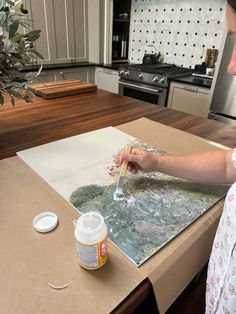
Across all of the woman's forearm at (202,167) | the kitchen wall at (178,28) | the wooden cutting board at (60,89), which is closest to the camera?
the woman's forearm at (202,167)

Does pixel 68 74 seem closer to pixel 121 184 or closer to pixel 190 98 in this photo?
pixel 190 98

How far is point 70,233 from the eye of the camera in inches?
18.0

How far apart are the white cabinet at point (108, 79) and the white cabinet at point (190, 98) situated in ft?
2.49

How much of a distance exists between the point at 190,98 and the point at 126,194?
1.64m

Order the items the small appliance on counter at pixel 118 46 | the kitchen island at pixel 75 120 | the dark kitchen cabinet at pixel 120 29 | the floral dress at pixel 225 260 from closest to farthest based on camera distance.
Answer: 1. the floral dress at pixel 225 260
2. the kitchen island at pixel 75 120
3. the dark kitchen cabinet at pixel 120 29
4. the small appliance on counter at pixel 118 46

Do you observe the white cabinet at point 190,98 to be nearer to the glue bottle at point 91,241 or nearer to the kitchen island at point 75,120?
the kitchen island at point 75,120

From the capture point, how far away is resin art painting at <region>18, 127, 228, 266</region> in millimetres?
453

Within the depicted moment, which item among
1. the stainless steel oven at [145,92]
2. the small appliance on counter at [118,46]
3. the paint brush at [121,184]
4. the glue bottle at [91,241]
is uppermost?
the small appliance on counter at [118,46]

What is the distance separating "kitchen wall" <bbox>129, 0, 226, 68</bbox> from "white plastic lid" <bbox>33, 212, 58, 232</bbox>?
2324mm

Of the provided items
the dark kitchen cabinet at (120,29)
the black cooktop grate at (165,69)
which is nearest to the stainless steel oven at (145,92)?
the black cooktop grate at (165,69)

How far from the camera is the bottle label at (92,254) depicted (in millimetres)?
364

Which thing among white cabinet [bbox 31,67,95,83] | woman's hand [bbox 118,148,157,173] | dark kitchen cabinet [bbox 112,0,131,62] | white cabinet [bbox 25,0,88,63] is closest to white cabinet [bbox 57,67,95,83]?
white cabinet [bbox 31,67,95,83]

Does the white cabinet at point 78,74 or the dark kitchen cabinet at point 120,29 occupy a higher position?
the dark kitchen cabinet at point 120,29

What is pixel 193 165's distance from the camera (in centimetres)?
62
